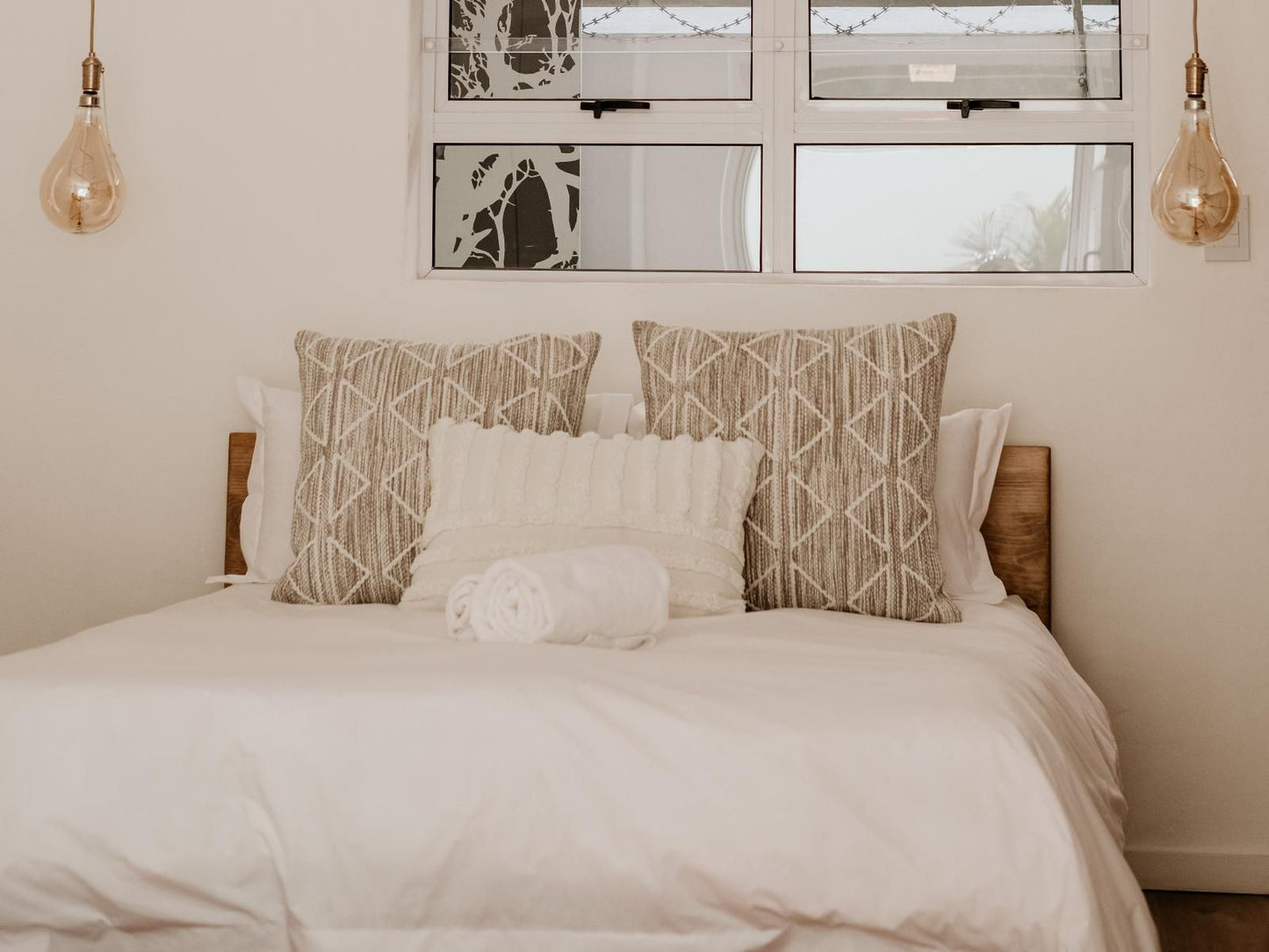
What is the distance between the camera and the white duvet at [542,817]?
1.16 m

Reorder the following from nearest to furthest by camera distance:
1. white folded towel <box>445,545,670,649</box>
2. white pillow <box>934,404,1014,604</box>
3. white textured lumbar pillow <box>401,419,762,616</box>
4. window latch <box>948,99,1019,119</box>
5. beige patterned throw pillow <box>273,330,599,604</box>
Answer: white folded towel <box>445,545,670,649</box> → white textured lumbar pillow <box>401,419,762,616</box> → beige patterned throw pillow <box>273,330,599,604</box> → white pillow <box>934,404,1014,604</box> → window latch <box>948,99,1019,119</box>

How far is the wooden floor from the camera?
2066mm

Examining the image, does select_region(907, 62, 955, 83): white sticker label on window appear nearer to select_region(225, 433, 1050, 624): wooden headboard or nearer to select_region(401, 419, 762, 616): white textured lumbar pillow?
select_region(225, 433, 1050, 624): wooden headboard

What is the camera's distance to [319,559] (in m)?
2.05

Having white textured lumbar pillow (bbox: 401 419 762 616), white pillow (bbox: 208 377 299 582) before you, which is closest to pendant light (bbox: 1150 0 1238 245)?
white textured lumbar pillow (bbox: 401 419 762 616)

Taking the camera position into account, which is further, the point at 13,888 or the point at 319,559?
the point at 319,559

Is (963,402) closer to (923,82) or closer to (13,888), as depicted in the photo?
(923,82)

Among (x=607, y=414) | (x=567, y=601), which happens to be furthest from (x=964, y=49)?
(x=567, y=601)

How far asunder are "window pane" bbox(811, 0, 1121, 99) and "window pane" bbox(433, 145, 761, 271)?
33 centimetres

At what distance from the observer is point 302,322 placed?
8.50 feet

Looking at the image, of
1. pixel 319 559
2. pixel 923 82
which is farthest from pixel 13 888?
pixel 923 82

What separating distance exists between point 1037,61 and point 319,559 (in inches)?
71.8

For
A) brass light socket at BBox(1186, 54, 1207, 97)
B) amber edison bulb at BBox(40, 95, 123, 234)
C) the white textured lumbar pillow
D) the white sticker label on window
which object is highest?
the white sticker label on window

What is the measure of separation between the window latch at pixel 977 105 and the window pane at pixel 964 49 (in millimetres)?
20
